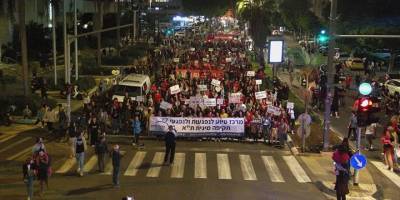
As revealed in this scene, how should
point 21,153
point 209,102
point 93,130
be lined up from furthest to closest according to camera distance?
1. point 209,102
2. point 93,130
3. point 21,153

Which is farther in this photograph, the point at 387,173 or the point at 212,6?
the point at 212,6

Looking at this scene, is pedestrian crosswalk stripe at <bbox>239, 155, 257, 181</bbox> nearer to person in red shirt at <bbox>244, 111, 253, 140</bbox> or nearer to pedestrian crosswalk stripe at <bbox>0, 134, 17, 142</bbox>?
person in red shirt at <bbox>244, 111, 253, 140</bbox>

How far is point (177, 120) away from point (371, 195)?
10.6 metres

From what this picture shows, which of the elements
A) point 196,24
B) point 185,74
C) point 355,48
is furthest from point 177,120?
point 196,24

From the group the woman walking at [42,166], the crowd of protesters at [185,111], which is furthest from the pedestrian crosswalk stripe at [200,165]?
the woman walking at [42,166]

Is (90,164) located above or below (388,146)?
below

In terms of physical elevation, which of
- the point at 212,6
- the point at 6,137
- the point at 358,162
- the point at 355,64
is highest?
the point at 212,6

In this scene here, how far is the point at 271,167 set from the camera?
74.0ft

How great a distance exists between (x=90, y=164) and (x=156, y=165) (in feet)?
7.87

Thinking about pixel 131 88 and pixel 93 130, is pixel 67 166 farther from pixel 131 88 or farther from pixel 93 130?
pixel 131 88

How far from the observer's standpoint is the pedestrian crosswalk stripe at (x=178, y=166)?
20734 mm

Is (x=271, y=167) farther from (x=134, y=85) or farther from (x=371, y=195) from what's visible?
(x=134, y=85)

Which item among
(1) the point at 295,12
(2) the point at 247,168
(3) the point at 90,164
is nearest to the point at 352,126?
(2) the point at 247,168

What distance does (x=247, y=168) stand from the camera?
72.7 ft
